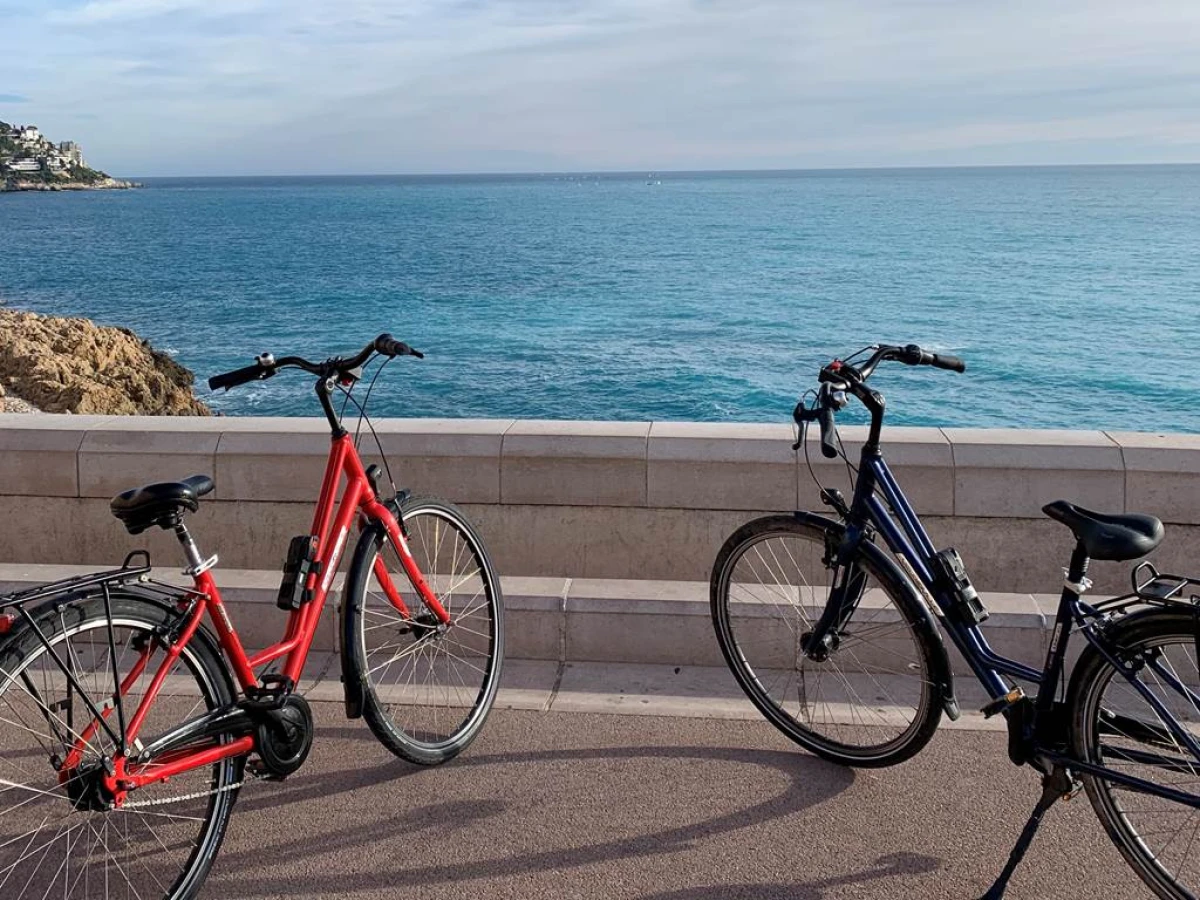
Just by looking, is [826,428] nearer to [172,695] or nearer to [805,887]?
[805,887]

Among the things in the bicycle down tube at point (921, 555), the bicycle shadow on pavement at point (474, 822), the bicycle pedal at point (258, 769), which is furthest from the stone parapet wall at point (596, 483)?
the bicycle pedal at point (258, 769)

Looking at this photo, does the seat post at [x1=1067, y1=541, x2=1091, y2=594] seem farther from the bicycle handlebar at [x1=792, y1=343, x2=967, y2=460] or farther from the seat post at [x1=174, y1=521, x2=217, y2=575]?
the seat post at [x1=174, y1=521, x2=217, y2=575]

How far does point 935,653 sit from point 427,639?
1803 mm

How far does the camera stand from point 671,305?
52.9 meters

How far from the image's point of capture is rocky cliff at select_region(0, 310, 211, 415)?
24078mm

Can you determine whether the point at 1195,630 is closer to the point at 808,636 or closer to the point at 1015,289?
the point at 808,636

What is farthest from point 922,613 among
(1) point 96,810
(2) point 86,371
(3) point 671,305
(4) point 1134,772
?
→ (3) point 671,305

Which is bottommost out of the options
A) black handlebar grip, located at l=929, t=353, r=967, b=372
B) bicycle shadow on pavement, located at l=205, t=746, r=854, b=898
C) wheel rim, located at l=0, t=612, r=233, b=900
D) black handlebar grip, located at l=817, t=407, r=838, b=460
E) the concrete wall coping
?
bicycle shadow on pavement, located at l=205, t=746, r=854, b=898

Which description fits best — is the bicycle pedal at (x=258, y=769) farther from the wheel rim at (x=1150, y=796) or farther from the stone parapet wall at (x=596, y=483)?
the wheel rim at (x=1150, y=796)

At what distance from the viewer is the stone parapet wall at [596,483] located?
5492 mm

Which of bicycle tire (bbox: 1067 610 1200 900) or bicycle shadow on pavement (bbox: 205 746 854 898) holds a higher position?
bicycle tire (bbox: 1067 610 1200 900)

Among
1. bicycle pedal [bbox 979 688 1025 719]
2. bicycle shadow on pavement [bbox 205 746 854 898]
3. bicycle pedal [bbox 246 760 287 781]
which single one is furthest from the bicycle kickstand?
bicycle pedal [bbox 246 760 287 781]

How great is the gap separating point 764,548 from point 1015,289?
192 ft

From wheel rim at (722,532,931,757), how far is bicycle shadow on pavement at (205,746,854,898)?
0.84ft
